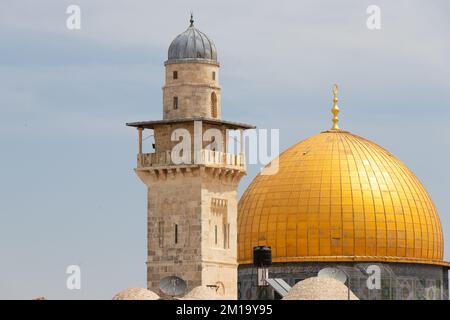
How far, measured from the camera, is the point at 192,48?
86625mm

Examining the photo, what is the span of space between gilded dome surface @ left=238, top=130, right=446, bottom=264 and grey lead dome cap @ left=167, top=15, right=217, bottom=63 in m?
11.4

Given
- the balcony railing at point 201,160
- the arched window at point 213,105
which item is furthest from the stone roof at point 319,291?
the arched window at point 213,105

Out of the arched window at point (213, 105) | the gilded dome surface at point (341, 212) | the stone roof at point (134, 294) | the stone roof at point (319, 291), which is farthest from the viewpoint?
the gilded dome surface at point (341, 212)

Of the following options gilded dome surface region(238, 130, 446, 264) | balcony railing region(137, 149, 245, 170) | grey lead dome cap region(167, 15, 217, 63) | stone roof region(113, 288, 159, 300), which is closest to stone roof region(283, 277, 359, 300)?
stone roof region(113, 288, 159, 300)

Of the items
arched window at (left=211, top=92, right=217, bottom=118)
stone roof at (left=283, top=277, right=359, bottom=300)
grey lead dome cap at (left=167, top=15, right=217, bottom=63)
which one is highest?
grey lead dome cap at (left=167, top=15, right=217, bottom=63)

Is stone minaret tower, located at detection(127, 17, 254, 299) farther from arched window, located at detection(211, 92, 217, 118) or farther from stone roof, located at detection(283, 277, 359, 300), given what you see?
stone roof, located at detection(283, 277, 359, 300)

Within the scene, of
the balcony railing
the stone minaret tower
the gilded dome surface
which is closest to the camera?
the stone minaret tower

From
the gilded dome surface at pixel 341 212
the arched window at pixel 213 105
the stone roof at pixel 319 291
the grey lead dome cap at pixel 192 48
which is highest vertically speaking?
the grey lead dome cap at pixel 192 48

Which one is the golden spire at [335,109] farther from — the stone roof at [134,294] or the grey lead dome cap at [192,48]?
the stone roof at [134,294]

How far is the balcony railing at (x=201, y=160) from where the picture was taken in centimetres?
8612

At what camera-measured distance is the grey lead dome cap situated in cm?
8669

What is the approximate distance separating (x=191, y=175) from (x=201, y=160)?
75 cm

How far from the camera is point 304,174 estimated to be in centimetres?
9688
